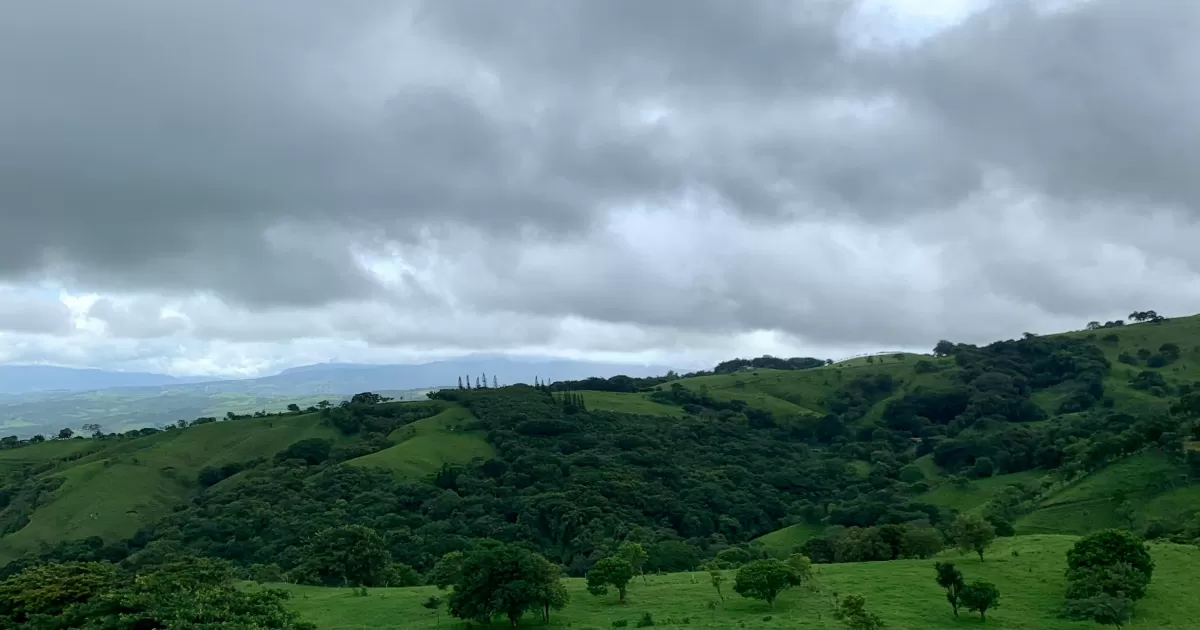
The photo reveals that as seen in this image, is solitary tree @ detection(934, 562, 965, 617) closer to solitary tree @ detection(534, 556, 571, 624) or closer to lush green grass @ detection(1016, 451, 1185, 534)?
solitary tree @ detection(534, 556, 571, 624)

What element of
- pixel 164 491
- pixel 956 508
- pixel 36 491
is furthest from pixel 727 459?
pixel 36 491

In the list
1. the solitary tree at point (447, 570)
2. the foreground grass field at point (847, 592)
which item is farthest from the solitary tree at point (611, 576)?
the solitary tree at point (447, 570)

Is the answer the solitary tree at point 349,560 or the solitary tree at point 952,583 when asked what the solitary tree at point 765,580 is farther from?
the solitary tree at point 349,560

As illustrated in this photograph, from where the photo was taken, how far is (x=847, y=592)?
57.8m

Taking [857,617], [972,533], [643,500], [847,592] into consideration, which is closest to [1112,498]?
[972,533]

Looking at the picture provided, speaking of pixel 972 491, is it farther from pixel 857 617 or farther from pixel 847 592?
pixel 857 617

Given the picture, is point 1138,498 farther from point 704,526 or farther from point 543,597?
point 543,597

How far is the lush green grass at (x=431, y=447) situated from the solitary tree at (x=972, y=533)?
10008 centimetres

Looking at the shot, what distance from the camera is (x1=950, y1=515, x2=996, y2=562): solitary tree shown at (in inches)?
2591

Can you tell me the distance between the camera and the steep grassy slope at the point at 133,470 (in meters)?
131

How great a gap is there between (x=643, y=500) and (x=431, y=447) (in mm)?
51657

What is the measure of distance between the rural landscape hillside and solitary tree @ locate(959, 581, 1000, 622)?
57.4 inches

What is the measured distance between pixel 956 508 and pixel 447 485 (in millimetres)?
85220

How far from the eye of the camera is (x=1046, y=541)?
72.2 metres
